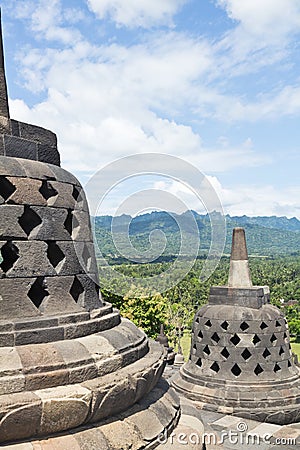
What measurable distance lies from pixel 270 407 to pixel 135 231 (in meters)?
Answer: 5.10

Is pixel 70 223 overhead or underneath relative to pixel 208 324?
overhead

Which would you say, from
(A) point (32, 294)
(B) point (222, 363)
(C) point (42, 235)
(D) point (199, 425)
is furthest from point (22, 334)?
(B) point (222, 363)

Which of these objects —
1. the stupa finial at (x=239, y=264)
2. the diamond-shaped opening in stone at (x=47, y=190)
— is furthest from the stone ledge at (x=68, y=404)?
the stupa finial at (x=239, y=264)

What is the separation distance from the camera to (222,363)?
8.48 m

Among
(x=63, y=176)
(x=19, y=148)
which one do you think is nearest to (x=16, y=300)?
(x=63, y=176)

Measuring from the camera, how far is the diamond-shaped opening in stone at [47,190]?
11.6 feet

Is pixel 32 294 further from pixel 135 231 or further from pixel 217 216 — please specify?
pixel 217 216

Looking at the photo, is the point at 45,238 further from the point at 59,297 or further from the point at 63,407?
the point at 63,407

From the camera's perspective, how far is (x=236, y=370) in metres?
8.41

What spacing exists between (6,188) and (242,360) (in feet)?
21.1

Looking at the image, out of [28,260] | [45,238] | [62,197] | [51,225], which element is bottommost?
[28,260]

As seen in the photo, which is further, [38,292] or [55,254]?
[55,254]
